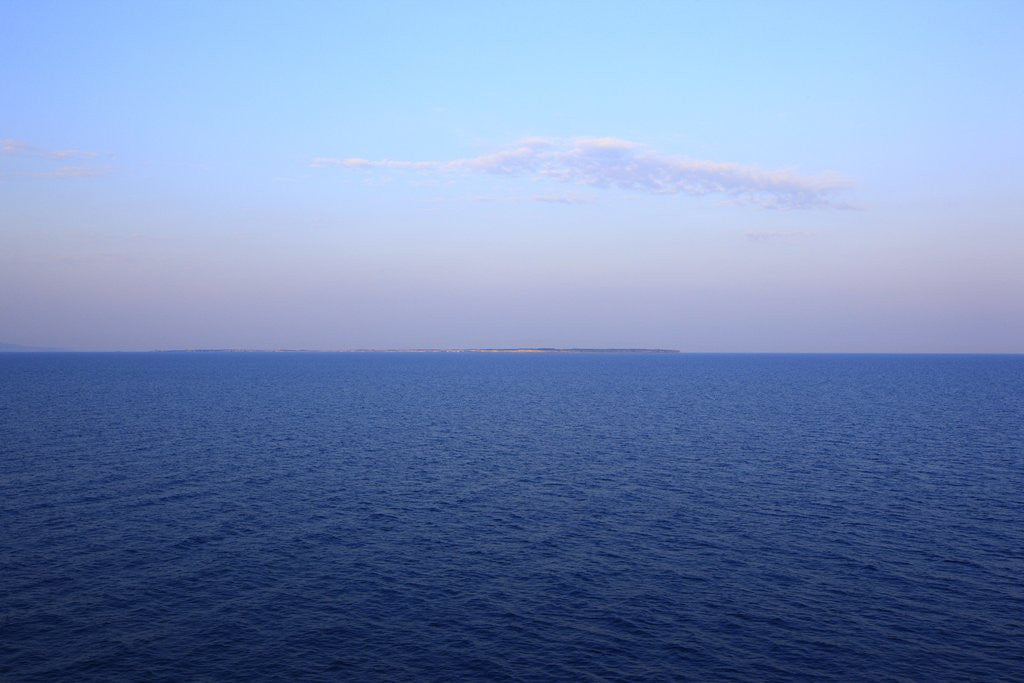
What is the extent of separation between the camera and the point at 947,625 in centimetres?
3734

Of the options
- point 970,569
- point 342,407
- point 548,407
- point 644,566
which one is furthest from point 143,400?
point 970,569

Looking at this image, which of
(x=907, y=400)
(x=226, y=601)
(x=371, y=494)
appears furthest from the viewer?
(x=907, y=400)

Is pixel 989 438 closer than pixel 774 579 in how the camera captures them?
No

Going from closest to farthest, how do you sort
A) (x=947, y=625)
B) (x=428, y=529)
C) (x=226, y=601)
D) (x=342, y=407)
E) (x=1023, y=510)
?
(x=947, y=625) → (x=226, y=601) → (x=428, y=529) → (x=1023, y=510) → (x=342, y=407)

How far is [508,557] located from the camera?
1874 inches

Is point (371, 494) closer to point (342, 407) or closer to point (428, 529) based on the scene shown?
point (428, 529)

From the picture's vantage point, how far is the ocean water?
3441 centimetres

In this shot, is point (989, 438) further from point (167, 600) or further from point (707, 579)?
point (167, 600)

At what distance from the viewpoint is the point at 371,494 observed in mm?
63750

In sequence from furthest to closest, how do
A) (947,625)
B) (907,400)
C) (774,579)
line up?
(907,400)
(774,579)
(947,625)

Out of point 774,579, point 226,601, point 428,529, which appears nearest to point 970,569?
point 774,579

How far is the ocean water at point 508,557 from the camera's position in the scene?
113 feet

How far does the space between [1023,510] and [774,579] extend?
28.8m

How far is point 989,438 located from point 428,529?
262 ft
